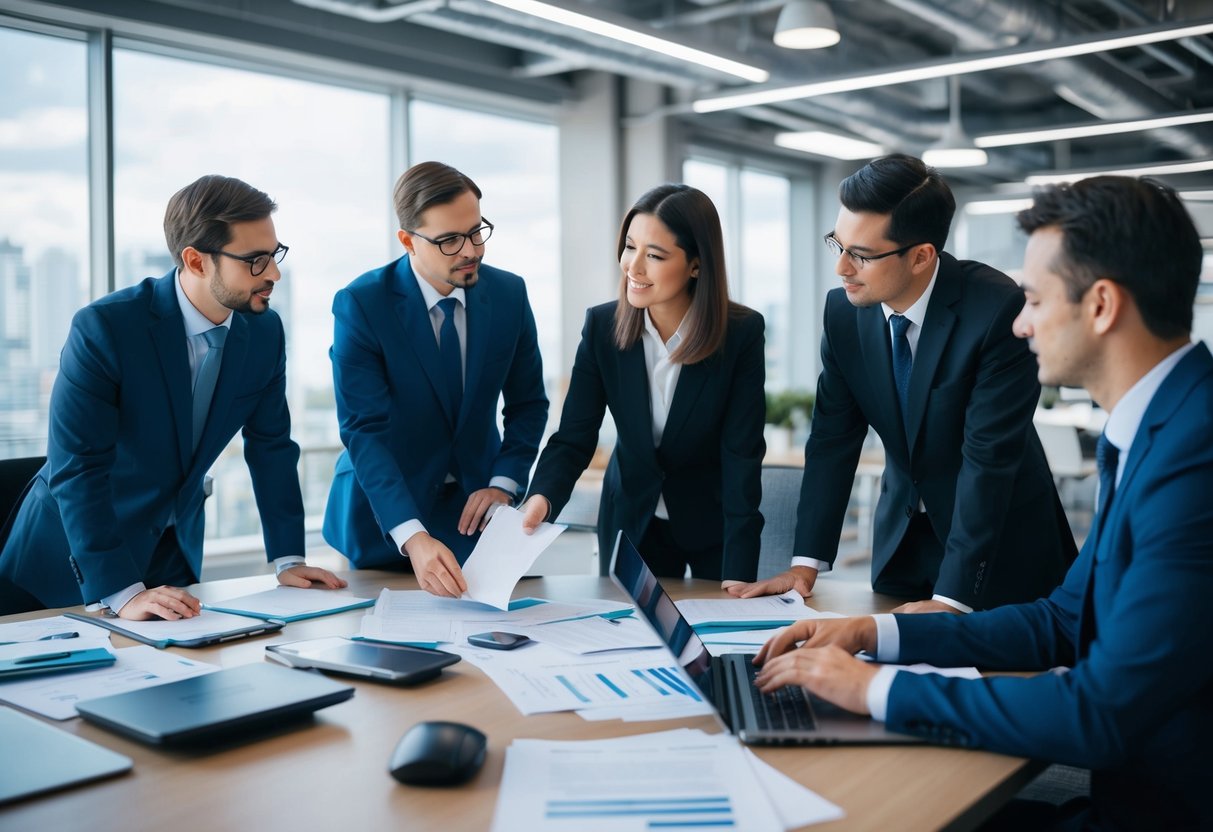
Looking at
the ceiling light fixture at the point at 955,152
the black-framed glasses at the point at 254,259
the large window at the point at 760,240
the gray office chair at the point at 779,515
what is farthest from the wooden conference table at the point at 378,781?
the large window at the point at 760,240

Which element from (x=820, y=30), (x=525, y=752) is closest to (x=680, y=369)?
(x=525, y=752)

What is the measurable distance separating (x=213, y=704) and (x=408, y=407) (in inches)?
48.7

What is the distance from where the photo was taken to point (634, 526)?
8.44 ft

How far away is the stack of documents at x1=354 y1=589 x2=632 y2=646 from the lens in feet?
6.25

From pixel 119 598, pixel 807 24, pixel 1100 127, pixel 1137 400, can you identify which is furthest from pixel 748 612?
pixel 1100 127

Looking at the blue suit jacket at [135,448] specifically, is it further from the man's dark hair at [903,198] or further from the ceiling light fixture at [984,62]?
the ceiling light fixture at [984,62]

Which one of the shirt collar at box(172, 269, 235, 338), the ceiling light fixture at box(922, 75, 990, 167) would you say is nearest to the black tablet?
the shirt collar at box(172, 269, 235, 338)

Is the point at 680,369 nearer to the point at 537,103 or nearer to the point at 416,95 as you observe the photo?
the point at 416,95

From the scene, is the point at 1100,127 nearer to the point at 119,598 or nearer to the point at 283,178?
the point at 283,178

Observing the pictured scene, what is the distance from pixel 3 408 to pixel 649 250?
389 cm

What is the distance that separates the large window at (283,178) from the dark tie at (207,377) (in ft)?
10.3

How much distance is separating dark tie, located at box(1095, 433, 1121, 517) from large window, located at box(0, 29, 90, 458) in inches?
192

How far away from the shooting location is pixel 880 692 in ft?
4.71

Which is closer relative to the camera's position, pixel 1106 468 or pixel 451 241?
pixel 1106 468
